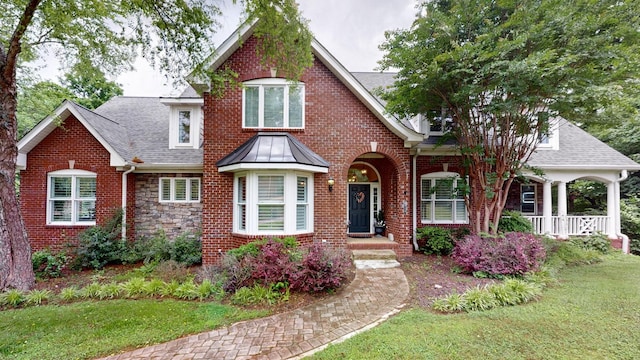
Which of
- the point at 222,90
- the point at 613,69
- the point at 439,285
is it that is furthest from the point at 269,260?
the point at 613,69

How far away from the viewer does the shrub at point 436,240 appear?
29.6 feet

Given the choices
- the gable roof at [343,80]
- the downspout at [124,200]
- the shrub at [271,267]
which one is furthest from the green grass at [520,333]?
the downspout at [124,200]

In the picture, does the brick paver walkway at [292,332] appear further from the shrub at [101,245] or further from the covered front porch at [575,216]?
the covered front porch at [575,216]

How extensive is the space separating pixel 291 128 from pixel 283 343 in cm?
619

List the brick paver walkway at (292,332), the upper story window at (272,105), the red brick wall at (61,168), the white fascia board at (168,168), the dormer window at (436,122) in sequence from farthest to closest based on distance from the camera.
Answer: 1. the white fascia board at (168,168)
2. the dormer window at (436,122)
3. the red brick wall at (61,168)
4. the upper story window at (272,105)
5. the brick paver walkway at (292,332)

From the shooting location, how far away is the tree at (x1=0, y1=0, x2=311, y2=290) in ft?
20.0

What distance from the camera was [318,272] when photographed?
→ 5.77m

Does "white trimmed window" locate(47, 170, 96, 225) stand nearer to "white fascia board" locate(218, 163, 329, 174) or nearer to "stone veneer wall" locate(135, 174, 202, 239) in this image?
"stone veneer wall" locate(135, 174, 202, 239)

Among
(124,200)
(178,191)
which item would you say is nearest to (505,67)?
(178,191)

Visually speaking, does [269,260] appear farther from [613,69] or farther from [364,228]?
[613,69]

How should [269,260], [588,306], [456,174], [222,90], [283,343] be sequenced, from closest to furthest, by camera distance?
[283,343] → [588,306] → [269,260] → [222,90] → [456,174]

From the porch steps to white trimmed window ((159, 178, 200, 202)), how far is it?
6.18m

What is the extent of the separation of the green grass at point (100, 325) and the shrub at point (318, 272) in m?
1.03

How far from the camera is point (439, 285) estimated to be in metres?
6.28
